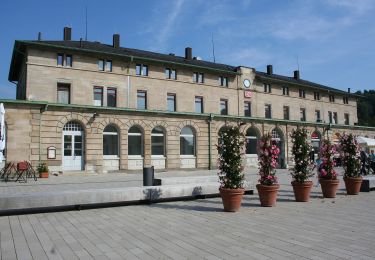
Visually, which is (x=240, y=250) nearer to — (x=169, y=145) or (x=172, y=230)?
(x=172, y=230)

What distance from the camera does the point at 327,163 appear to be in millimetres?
12594

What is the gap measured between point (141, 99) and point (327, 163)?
24646mm

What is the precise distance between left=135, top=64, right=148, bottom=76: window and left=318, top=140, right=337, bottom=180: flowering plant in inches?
963

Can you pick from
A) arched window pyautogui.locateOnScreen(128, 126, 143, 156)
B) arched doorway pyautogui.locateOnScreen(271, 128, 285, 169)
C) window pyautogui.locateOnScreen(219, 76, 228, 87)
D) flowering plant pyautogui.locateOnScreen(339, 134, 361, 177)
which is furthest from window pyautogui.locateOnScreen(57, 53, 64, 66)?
flowering plant pyautogui.locateOnScreen(339, 134, 361, 177)

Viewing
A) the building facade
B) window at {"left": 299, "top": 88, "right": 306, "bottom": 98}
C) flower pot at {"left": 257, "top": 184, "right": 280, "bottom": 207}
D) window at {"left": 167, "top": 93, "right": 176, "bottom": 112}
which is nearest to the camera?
flower pot at {"left": 257, "top": 184, "right": 280, "bottom": 207}

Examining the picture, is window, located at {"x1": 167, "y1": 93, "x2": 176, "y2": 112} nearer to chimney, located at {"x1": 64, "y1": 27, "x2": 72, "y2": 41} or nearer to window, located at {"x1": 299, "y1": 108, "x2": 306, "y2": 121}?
chimney, located at {"x1": 64, "y1": 27, "x2": 72, "y2": 41}

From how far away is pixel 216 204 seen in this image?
1097 cm

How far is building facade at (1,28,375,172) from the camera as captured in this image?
24.4 metres

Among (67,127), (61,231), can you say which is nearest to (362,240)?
(61,231)

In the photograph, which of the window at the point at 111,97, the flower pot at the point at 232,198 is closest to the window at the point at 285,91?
the window at the point at 111,97

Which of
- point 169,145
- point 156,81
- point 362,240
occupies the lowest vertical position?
point 362,240

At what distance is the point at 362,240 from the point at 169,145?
23.7 metres

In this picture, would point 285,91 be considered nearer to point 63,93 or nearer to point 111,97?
point 111,97

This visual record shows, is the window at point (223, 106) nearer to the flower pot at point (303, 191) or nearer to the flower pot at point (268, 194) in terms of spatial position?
the flower pot at point (303, 191)
